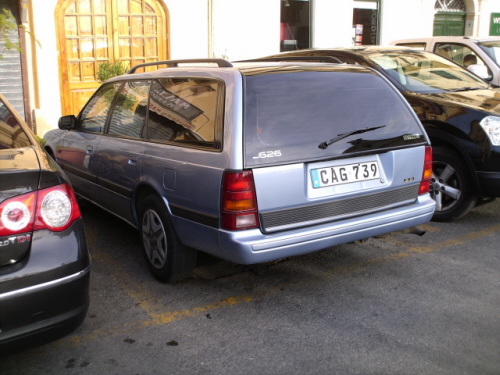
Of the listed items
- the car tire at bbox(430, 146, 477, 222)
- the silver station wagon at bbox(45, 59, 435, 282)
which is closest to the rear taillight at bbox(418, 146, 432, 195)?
the silver station wagon at bbox(45, 59, 435, 282)

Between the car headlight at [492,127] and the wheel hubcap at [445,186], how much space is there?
1.72 ft

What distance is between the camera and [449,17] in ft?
58.9

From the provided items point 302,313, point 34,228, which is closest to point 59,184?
point 34,228

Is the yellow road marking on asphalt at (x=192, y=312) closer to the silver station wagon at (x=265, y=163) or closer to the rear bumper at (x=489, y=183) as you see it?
the silver station wagon at (x=265, y=163)

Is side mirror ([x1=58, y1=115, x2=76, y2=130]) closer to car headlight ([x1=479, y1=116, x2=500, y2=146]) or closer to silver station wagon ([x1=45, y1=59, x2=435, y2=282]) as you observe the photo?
silver station wagon ([x1=45, y1=59, x2=435, y2=282])

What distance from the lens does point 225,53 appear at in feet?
42.5

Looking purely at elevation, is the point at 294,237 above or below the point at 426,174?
below

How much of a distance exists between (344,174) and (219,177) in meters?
0.85

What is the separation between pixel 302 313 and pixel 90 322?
1.34m

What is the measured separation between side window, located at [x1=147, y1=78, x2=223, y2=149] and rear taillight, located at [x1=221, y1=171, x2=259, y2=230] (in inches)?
10.9

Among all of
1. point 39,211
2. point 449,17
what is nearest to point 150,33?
point 39,211

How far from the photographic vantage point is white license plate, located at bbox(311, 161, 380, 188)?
12.4ft

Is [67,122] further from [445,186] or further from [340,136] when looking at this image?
[445,186]

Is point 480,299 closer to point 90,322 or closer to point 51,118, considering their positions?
point 90,322
